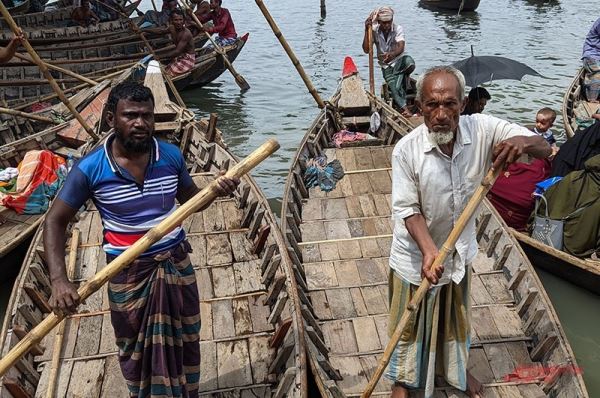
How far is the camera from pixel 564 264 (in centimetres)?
552

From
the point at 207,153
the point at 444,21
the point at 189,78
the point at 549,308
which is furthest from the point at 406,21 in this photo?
the point at 549,308

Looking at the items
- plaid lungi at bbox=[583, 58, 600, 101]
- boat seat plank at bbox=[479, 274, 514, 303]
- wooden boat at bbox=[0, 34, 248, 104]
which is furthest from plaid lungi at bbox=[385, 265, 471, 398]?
wooden boat at bbox=[0, 34, 248, 104]

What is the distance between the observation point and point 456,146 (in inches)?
106

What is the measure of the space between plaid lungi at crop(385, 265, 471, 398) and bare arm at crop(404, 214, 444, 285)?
295 millimetres

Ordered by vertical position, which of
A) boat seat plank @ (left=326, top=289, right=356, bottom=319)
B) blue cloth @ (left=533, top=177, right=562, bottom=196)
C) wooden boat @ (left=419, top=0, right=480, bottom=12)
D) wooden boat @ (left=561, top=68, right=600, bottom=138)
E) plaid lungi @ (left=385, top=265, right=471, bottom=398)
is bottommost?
wooden boat @ (left=419, top=0, right=480, bottom=12)

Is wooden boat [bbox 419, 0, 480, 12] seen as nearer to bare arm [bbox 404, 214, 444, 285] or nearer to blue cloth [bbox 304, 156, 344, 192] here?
blue cloth [bbox 304, 156, 344, 192]

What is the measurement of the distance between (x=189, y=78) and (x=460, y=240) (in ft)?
36.0

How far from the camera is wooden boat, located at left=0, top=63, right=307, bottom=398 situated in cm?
354

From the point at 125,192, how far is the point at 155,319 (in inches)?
27.1

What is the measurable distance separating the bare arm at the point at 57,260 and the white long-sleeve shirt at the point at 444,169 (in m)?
1.67

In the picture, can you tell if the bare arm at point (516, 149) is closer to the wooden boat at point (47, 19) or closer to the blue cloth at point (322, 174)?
the blue cloth at point (322, 174)

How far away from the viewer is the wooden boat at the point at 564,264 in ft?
17.4

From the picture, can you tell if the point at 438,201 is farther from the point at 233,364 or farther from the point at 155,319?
the point at 233,364

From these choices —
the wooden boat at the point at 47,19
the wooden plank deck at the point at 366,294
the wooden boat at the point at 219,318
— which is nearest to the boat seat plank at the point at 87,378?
the wooden boat at the point at 219,318
